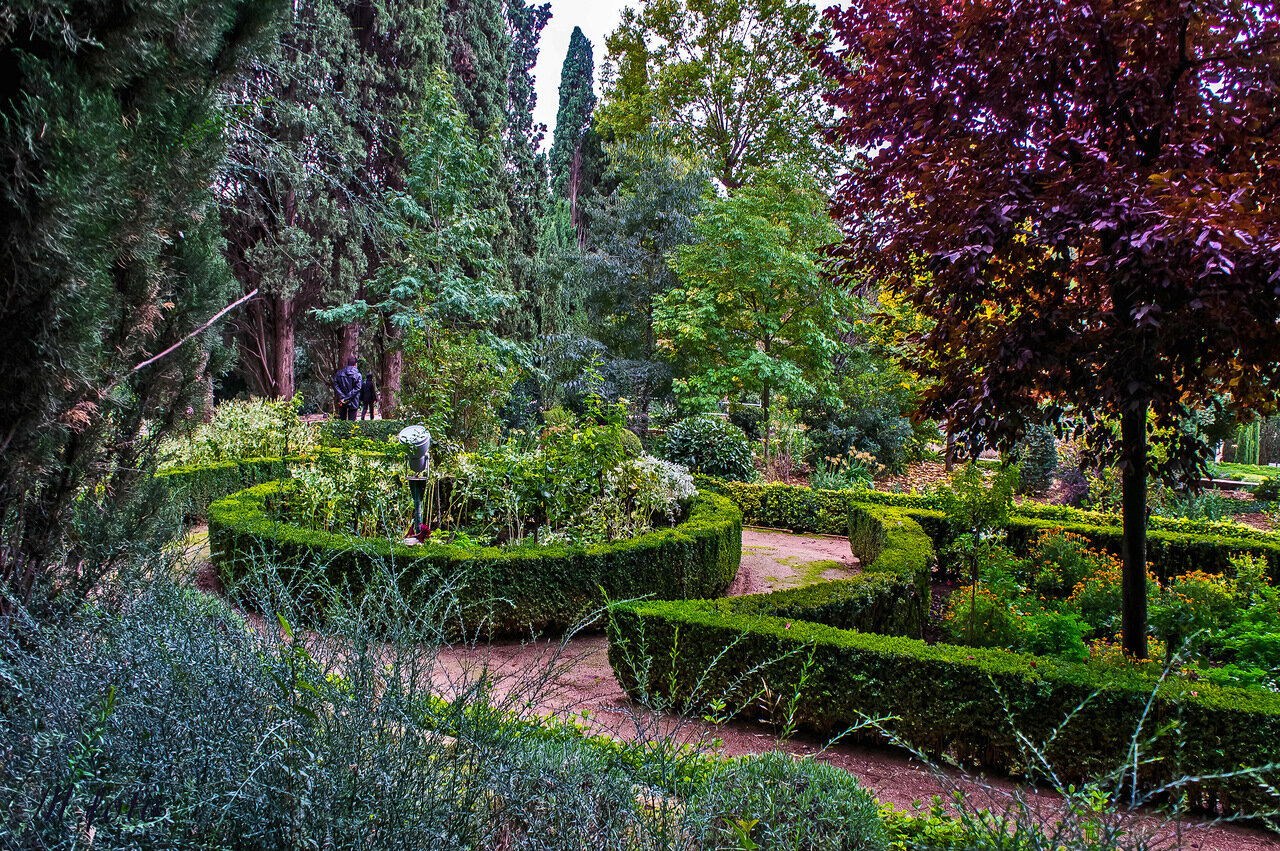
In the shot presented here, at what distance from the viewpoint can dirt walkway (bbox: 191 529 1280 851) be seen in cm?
227

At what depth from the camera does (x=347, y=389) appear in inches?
596

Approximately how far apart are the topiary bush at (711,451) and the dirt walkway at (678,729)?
20.2ft

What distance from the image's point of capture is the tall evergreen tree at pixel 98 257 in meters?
2.04

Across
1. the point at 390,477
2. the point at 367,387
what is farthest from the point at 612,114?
the point at 390,477

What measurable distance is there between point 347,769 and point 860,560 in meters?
7.32

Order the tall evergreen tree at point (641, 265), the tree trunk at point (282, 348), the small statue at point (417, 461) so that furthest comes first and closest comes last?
the tall evergreen tree at point (641, 265), the tree trunk at point (282, 348), the small statue at point (417, 461)

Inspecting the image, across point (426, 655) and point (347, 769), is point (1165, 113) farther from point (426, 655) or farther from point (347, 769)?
point (347, 769)

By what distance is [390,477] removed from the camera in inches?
281

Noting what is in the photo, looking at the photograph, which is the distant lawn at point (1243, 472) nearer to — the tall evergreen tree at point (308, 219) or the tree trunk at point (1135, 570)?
the tree trunk at point (1135, 570)

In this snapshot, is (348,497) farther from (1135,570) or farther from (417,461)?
(1135,570)

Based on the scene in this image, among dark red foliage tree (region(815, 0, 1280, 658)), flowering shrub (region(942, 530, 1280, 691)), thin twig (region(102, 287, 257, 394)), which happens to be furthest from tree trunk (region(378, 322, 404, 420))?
dark red foliage tree (region(815, 0, 1280, 658))

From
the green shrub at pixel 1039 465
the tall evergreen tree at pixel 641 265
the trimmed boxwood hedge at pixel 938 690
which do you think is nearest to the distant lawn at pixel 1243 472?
the green shrub at pixel 1039 465

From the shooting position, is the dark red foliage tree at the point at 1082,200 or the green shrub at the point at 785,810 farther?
the dark red foliage tree at the point at 1082,200

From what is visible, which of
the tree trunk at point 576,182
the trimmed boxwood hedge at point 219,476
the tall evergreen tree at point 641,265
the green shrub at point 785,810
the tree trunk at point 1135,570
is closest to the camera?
the green shrub at point 785,810
